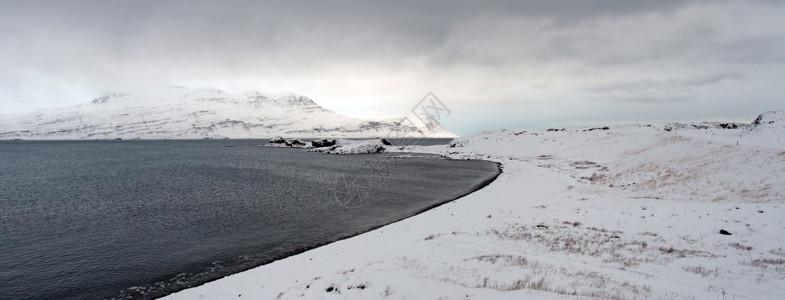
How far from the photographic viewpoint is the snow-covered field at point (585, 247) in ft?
31.6

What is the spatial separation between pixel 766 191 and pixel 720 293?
18759 millimetres

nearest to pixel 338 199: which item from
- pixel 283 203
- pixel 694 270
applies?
pixel 283 203

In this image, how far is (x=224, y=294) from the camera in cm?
1166

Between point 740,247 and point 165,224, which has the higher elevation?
point 740,247

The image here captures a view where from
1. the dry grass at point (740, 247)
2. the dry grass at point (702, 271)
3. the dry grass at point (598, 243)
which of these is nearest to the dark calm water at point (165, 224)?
the dry grass at point (598, 243)

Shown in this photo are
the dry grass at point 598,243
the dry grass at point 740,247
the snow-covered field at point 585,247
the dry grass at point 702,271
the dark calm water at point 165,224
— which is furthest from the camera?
the dark calm water at point 165,224

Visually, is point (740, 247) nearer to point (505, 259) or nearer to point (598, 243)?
point (598, 243)

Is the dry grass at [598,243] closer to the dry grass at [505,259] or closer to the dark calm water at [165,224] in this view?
the dry grass at [505,259]

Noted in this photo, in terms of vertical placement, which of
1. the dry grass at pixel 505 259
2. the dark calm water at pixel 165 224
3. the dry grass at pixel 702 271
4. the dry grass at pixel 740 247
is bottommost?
the dark calm water at pixel 165 224

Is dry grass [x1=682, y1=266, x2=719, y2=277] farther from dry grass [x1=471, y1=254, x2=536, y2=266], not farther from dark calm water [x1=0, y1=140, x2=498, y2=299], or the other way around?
dark calm water [x1=0, y1=140, x2=498, y2=299]

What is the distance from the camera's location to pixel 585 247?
1416 centimetres

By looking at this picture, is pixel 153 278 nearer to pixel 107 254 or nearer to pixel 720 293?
pixel 107 254

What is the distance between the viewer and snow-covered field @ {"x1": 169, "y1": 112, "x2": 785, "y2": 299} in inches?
380

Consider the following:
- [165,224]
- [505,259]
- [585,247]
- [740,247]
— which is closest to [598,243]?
[585,247]
